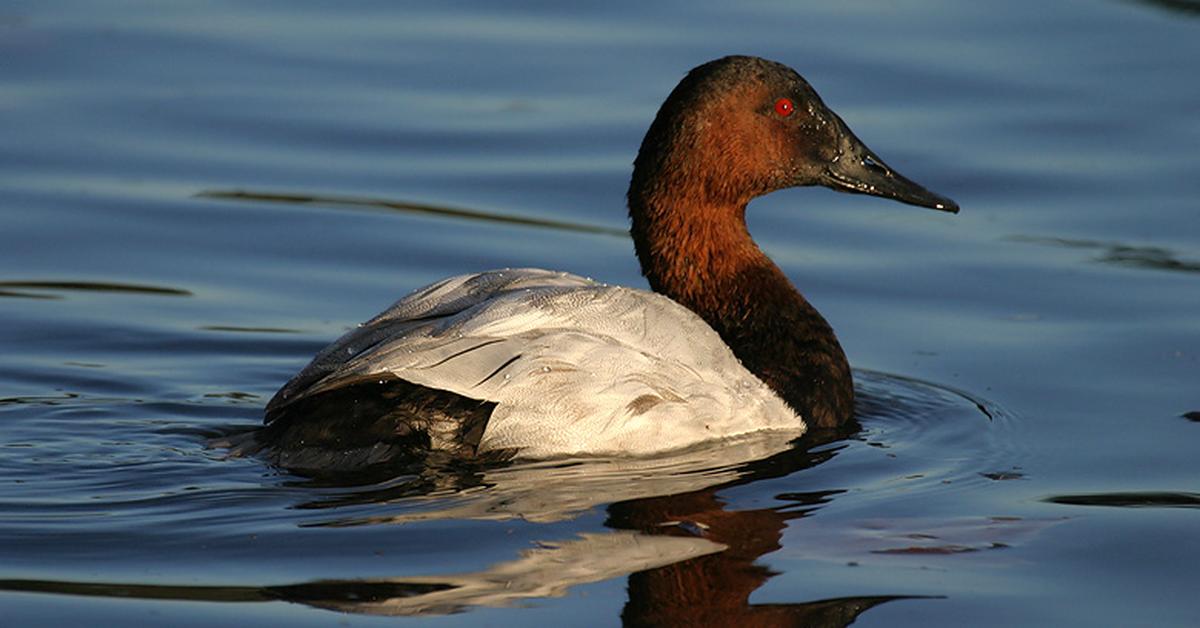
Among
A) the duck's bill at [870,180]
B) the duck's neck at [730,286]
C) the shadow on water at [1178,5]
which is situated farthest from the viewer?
the shadow on water at [1178,5]

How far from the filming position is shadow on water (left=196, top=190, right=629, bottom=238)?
9.24 metres

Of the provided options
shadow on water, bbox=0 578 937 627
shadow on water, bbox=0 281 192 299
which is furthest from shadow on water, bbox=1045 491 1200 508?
shadow on water, bbox=0 281 192 299

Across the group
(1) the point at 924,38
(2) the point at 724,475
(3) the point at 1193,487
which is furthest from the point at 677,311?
(1) the point at 924,38

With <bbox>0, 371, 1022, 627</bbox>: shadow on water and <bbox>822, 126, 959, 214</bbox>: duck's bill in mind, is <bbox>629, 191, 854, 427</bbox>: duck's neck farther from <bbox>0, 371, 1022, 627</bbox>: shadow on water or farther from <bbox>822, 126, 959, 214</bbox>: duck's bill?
<bbox>822, 126, 959, 214</bbox>: duck's bill

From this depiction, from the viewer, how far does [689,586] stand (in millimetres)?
5402

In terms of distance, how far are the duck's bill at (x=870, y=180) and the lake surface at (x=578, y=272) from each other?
0.58 metres

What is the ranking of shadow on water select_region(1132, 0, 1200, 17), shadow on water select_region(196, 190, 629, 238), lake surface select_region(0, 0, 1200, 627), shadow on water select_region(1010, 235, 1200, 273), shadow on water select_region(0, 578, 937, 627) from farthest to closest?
shadow on water select_region(1132, 0, 1200, 17), shadow on water select_region(196, 190, 629, 238), shadow on water select_region(1010, 235, 1200, 273), lake surface select_region(0, 0, 1200, 627), shadow on water select_region(0, 578, 937, 627)

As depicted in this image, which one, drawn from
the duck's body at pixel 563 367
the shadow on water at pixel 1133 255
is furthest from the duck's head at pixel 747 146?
the shadow on water at pixel 1133 255

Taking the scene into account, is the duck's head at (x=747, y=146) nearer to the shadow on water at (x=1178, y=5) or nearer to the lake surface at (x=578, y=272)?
the lake surface at (x=578, y=272)

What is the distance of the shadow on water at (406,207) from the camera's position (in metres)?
9.24

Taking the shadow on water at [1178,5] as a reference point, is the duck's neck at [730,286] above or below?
below

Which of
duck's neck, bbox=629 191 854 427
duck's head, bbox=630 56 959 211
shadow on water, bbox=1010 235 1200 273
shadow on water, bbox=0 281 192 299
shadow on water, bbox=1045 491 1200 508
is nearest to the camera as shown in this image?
shadow on water, bbox=1045 491 1200 508

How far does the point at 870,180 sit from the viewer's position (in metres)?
7.75

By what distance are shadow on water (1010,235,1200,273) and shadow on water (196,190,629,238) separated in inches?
75.1
